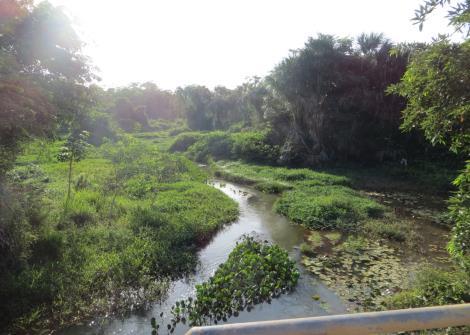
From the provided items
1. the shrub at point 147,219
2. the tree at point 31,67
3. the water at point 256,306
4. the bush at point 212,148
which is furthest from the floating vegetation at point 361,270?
the bush at point 212,148

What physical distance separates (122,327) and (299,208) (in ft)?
35.7

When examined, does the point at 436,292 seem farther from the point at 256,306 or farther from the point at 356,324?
the point at 356,324

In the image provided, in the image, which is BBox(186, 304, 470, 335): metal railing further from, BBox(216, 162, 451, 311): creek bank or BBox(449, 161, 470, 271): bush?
BBox(216, 162, 451, 311): creek bank

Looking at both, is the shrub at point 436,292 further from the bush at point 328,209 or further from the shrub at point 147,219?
the shrub at point 147,219

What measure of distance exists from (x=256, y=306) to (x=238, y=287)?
2.21ft

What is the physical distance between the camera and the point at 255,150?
3192 cm

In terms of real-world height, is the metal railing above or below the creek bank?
above

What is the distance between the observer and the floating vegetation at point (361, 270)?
8.96 meters

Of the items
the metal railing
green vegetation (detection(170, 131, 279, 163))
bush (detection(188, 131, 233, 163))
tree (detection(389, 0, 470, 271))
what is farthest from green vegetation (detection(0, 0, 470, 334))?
bush (detection(188, 131, 233, 163))

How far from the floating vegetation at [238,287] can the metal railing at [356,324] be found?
599cm

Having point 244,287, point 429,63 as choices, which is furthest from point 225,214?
point 429,63

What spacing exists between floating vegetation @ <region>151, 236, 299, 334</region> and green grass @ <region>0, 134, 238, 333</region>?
1.20 metres

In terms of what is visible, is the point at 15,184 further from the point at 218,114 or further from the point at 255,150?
the point at 218,114

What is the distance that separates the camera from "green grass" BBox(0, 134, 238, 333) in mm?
7641
